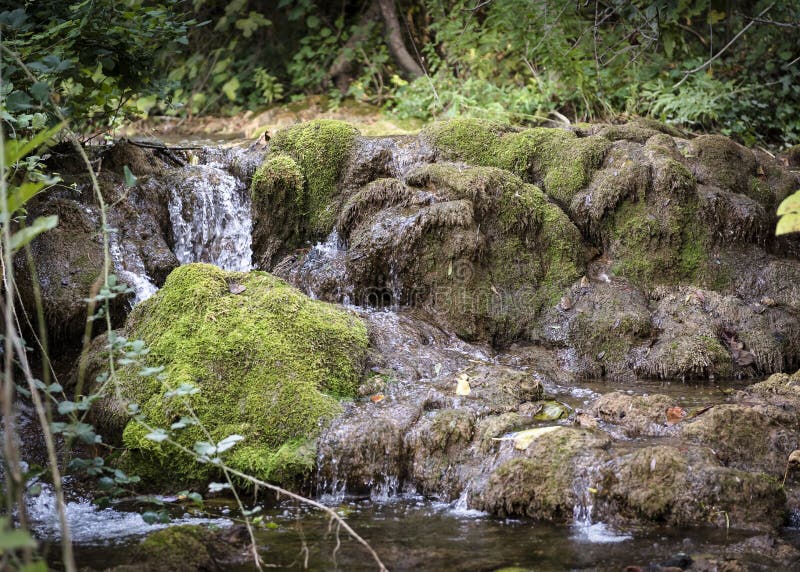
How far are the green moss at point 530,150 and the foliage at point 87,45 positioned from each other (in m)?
2.91

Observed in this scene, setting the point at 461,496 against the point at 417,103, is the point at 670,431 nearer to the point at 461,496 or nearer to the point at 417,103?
the point at 461,496

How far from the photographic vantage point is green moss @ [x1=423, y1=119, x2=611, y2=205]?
7.46m

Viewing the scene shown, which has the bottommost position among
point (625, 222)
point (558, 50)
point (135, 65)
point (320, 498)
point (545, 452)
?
point (320, 498)

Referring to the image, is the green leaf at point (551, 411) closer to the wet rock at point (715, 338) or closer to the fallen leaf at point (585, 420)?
the fallen leaf at point (585, 420)

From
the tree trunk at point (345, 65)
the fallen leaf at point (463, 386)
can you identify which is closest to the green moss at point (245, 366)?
the fallen leaf at point (463, 386)

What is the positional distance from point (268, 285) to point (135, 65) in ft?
8.23

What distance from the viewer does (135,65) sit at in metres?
6.68

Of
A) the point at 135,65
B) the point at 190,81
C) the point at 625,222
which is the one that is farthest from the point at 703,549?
the point at 190,81

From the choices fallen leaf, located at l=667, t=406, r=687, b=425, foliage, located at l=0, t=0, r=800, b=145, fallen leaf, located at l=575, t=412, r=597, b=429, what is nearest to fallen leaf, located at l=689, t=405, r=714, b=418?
fallen leaf, located at l=667, t=406, r=687, b=425

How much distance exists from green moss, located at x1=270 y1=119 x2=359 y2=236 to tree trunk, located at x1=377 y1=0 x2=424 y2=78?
18.8ft

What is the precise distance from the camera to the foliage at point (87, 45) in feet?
17.7

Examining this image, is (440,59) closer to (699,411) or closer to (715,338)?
(715,338)

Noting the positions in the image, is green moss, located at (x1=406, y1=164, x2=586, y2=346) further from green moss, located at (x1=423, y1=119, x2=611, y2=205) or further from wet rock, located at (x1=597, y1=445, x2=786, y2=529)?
wet rock, located at (x1=597, y1=445, x2=786, y2=529)

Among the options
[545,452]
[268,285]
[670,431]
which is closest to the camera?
[545,452]
